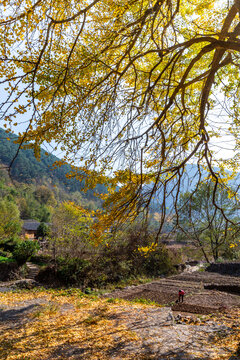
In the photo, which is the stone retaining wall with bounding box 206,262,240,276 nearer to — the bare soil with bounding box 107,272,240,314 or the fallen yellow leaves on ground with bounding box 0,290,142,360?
the bare soil with bounding box 107,272,240,314

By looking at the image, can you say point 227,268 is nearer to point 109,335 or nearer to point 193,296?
point 193,296

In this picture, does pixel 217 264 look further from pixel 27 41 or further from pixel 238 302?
pixel 27 41

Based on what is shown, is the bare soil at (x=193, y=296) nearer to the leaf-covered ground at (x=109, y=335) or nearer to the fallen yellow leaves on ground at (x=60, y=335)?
the leaf-covered ground at (x=109, y=335)

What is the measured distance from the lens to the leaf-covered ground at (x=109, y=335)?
3.75 m

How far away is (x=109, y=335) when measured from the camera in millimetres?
4547

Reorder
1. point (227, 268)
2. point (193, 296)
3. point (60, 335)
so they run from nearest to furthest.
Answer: point (60, 335) < point (193, 296) < point (227, 268)

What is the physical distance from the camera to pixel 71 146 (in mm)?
4406

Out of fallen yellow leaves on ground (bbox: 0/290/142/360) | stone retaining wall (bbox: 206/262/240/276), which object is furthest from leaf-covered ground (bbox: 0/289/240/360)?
stone retaining wall (bbox: 206/262/240/276)

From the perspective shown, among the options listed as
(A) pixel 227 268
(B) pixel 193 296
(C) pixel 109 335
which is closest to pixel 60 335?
(C) pixel 109 335

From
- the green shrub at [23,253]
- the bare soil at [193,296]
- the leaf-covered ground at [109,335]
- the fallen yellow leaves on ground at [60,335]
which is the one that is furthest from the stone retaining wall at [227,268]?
the fallen yellow leaves on ground at [60,335]

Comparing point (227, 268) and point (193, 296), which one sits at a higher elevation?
point (227, 268)

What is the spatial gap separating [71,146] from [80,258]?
1122cm

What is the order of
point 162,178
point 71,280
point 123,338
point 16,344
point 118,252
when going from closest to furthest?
point 16,344 < point 123,338 < point 162,178 < point 71,280 < point 118,252

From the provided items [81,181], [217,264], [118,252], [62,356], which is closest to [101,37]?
[81,181]
